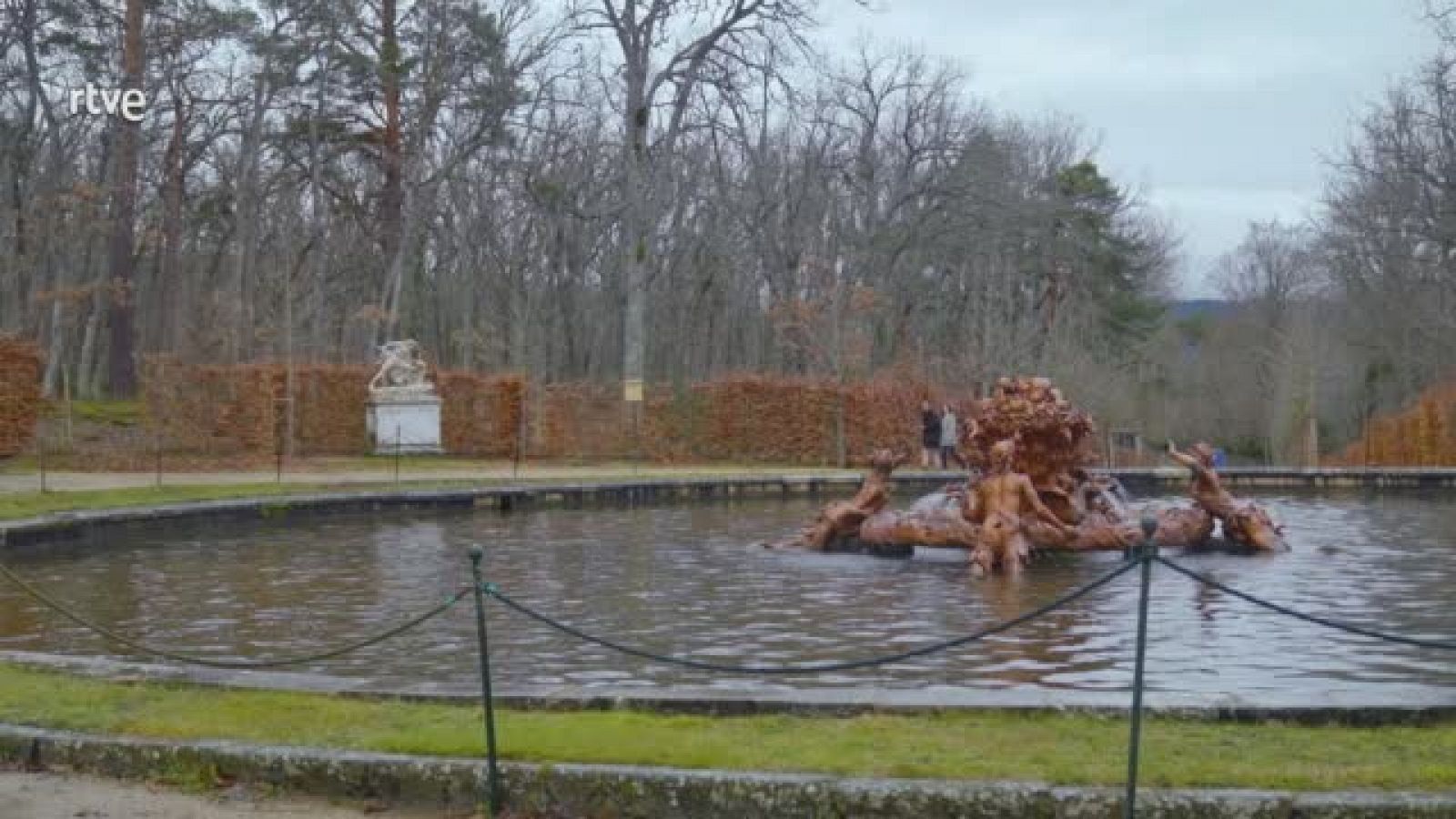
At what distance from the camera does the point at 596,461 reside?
37.9 m

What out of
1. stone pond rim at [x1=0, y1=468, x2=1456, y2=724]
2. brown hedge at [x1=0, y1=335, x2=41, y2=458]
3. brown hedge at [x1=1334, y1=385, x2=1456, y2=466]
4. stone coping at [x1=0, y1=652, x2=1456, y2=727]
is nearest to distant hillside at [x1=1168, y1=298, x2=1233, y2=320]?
brown hedge at [x1=1334, y1=385, x2=1456, y2=466]

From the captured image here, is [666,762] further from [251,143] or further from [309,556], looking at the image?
[251,143]

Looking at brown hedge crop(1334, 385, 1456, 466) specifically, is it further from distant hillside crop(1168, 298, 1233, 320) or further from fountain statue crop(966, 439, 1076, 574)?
distant hillside crop(1168, 298, 1233, 320)

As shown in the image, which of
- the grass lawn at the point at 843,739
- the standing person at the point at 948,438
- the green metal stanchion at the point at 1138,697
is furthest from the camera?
the standing person at the point at 948,438

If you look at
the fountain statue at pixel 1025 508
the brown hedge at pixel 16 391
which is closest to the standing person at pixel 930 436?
the brown hedge at pixel 16 391

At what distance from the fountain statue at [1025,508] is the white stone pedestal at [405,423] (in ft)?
69.2

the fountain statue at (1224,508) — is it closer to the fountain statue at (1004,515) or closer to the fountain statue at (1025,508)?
the fountain statue at (1025,508)

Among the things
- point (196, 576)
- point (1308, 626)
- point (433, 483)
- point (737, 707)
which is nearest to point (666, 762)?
point (737, 707)

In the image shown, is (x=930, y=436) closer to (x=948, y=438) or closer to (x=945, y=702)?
(x=948, y=438)

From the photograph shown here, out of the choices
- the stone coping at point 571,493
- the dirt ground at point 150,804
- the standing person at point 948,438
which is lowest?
the dirt ground at point 150,804

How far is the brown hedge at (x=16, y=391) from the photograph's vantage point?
2880 cm

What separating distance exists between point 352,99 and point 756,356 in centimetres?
1788

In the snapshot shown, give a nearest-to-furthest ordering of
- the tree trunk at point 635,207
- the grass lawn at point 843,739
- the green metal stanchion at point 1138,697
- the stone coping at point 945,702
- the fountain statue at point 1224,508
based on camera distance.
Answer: the green metal stanchion at point 1138,697, the grass lawn at point 843,739, the stone coping at point 945,702, the fountain statue at point 1224,508, the tree trunk at point 635,207

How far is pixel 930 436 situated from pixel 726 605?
2384 centimetres
